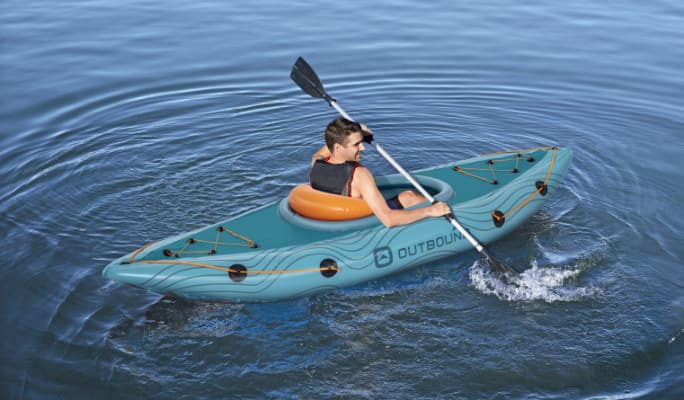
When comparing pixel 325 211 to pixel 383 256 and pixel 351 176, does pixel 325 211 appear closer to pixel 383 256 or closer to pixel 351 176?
pixel 351 176

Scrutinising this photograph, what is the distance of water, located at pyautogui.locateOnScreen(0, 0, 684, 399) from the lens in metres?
4.62

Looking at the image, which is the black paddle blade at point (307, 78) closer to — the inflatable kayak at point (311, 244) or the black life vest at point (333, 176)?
the inflatable kayak at point (311, 244)

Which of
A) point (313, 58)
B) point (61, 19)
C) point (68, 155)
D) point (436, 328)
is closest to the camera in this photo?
point (436, 328)

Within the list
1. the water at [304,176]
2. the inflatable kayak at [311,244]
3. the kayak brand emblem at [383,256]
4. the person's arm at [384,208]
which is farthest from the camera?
the kayak brand emblem at [383,256]

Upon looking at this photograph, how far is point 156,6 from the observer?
1411 cm

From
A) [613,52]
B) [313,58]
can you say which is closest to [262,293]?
[313,58]

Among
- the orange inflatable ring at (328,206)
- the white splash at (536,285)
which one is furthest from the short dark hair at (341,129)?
the white splash at (536,285)

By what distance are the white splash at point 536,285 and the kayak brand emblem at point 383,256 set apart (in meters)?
0.65

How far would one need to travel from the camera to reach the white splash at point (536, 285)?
5.35m

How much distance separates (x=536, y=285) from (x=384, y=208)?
4.17ft

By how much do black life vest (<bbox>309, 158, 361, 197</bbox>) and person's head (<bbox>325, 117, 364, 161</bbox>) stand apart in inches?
4.5

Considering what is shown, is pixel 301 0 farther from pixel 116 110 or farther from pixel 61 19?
pixel 116 110

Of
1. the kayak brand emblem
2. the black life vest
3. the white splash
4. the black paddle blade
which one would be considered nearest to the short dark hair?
the black life vest

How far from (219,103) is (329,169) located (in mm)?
4246
